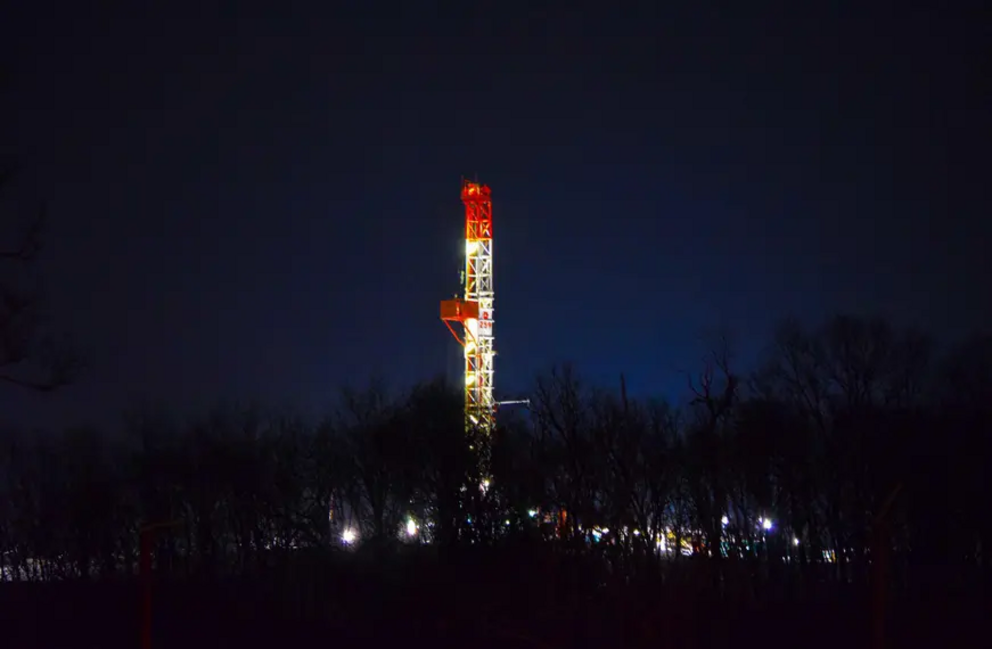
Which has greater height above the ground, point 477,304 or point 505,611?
point 477,304

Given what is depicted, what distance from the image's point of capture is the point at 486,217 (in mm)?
31562

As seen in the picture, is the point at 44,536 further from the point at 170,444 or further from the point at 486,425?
the point at 486,425

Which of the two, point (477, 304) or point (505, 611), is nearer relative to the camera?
point (505, 611)

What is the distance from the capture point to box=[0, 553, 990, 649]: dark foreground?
60.1 feet

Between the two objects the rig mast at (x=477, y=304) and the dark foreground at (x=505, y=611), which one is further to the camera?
the rig mast at (x=477, y=304)

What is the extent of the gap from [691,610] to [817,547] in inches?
415

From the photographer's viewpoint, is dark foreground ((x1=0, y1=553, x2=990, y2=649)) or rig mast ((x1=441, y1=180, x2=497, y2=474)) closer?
dark foreground ((x1=0, y1=553, x2=990, y2=649))

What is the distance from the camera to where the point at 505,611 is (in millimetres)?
19938

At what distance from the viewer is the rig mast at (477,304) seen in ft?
99.5

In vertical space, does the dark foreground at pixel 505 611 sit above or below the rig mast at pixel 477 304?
below

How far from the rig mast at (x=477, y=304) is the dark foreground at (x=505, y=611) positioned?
8368 millimetres

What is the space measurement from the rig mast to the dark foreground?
8.37 m

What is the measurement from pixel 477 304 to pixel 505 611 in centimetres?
1297

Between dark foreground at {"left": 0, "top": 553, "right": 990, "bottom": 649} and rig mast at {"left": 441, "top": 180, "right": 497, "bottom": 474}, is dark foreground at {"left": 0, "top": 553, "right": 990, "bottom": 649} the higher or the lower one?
the lower one
